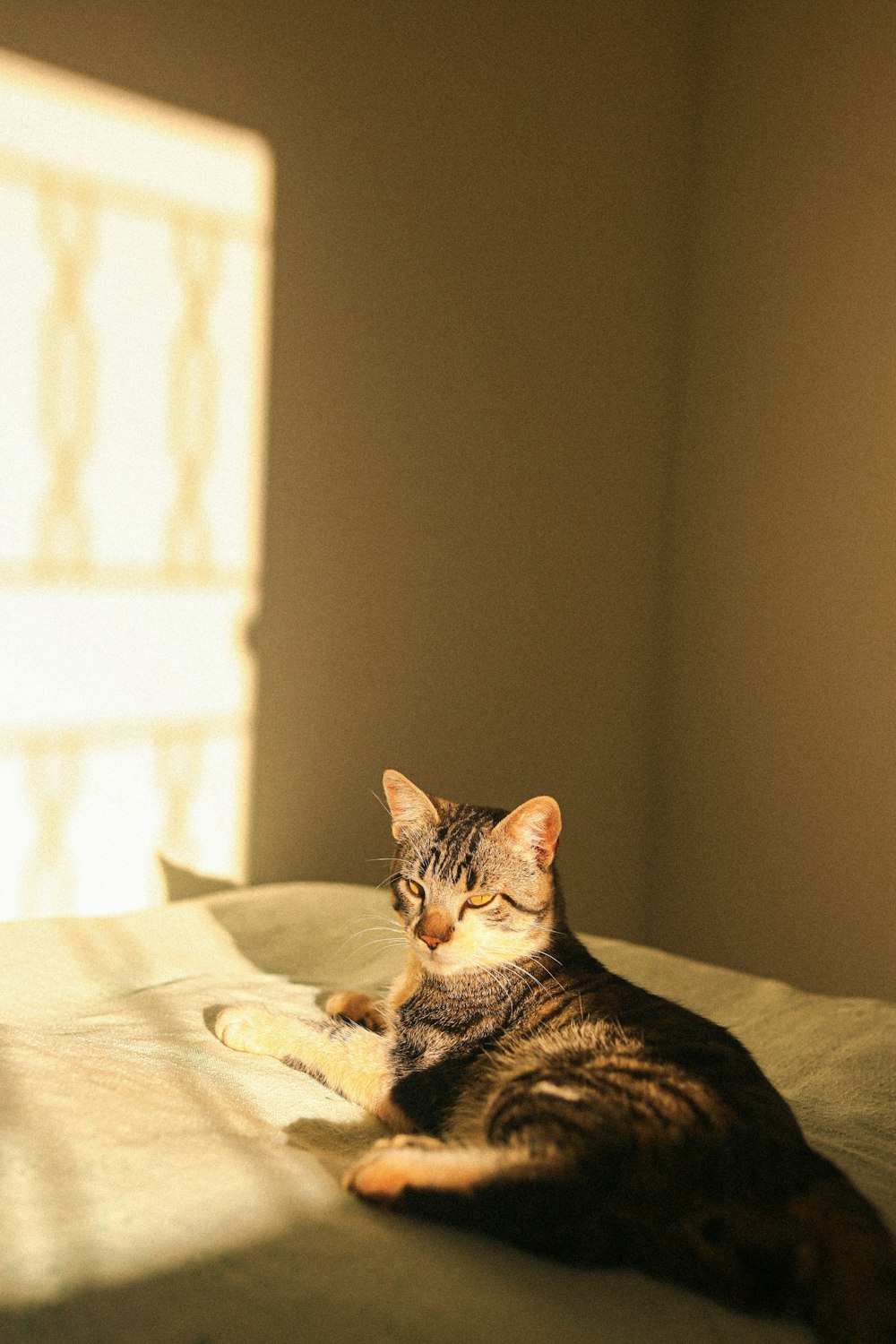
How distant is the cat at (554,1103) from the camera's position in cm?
100

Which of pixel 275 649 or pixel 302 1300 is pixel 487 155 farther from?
pixel 302 1300

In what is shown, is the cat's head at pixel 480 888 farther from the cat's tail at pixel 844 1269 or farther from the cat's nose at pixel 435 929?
the cat's tail at pixel 844 1269

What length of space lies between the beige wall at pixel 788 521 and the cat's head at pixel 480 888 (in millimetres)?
1509

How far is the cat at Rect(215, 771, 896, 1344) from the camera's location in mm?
997

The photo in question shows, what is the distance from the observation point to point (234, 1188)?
1.04 meters

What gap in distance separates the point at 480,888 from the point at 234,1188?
53 cm

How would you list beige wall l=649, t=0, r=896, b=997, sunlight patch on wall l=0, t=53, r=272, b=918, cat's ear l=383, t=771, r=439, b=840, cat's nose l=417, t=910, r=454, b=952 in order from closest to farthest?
cat's nose l=417, t=910, r=454, b=952
cat's ear l=383, t=771, r=439, b=840
sunlight patch on wall l=0, t=53, r=272, b=918
beige wall l=649, t=0, r=896, b=997

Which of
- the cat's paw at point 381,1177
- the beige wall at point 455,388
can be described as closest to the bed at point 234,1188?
the cat's paw at point 381,1177

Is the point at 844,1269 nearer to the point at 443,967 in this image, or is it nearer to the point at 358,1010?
the point at 443,967

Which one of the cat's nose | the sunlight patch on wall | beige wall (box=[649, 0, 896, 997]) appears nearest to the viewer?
the cat's nose

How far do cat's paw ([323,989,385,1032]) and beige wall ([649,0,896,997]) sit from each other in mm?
1576

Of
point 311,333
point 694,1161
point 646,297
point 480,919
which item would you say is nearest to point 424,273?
point 311,333

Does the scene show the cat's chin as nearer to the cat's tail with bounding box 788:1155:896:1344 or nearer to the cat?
the cat

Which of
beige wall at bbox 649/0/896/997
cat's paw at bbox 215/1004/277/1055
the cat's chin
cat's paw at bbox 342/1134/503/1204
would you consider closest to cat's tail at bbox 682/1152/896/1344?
cat's paw at bbox 342/1134/503/1204
